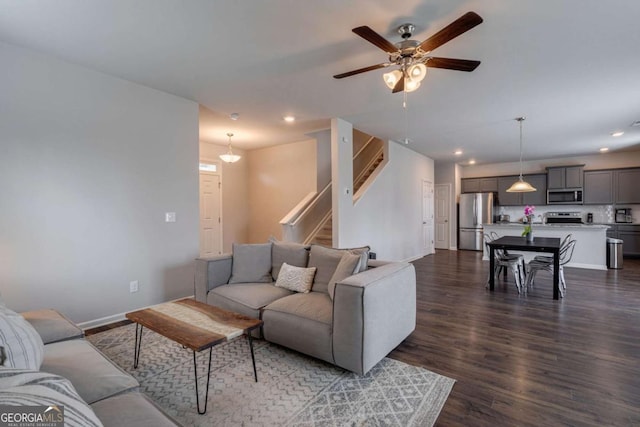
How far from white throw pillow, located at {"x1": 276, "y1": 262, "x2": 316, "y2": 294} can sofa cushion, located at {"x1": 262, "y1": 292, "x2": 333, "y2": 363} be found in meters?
0.20

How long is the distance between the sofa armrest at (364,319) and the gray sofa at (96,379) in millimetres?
1249

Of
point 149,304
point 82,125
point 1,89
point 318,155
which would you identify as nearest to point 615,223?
point 318,155

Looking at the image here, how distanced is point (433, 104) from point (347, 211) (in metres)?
2.06

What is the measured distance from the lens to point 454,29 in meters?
1.93

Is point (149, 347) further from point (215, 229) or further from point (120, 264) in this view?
point (215, 229)

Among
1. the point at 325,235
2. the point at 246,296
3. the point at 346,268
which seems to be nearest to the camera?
the point at 346,268

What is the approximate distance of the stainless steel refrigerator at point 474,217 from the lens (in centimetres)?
861

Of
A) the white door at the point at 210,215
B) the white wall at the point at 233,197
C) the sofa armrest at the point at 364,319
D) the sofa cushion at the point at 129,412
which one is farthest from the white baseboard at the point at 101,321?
the white wall at the point at 233,197

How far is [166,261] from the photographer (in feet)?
12.3

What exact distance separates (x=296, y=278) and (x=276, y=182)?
4.32 meters

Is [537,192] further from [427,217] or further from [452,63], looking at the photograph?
[452,63]

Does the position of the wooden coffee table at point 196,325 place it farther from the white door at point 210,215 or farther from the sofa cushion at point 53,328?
the white door at point 210,215

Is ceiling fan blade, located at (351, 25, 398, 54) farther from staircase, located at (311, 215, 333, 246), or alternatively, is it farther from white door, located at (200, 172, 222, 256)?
white door, located at (200, 172, 222, 256)

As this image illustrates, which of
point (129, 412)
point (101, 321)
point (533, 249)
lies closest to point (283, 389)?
point (129, 412)
